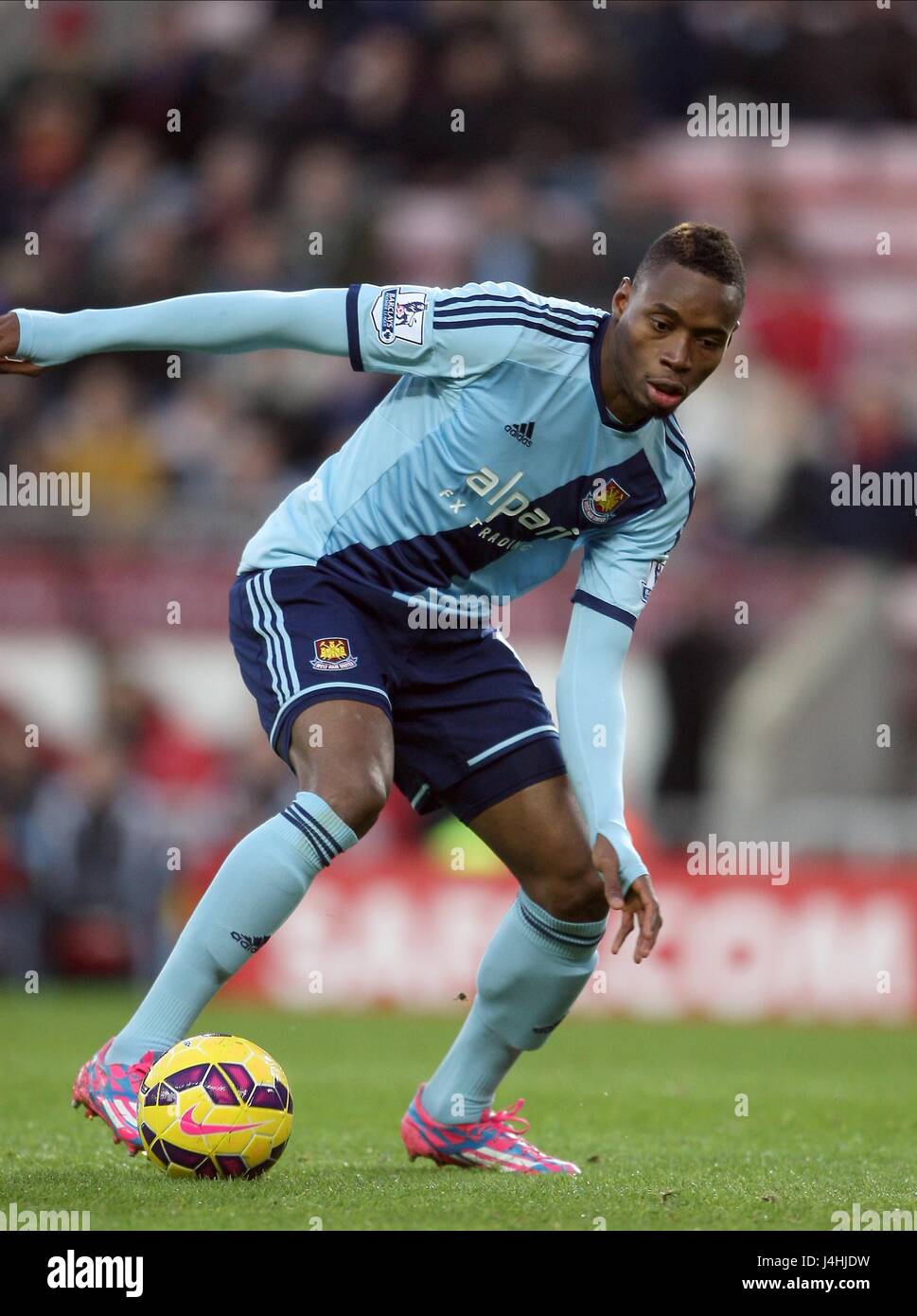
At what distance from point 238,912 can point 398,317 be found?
1.44 meters

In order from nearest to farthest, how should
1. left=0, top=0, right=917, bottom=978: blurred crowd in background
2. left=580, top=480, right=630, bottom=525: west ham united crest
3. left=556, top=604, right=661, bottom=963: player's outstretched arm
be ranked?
left=556, top=604, right=661, bottom=963: player's outstretched arm → left=580, top=480, right=630, bottom=525: west ham united crest → left=0, top=0, right=917, bottom=978: blurred crowd in background

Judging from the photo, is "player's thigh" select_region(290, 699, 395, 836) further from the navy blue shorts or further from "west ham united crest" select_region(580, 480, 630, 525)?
"west ham united crest" select_region(580, 480, 630, 525)

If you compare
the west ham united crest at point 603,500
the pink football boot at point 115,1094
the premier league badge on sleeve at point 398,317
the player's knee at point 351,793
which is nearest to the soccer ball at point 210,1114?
the pink football boot at point 115,1094

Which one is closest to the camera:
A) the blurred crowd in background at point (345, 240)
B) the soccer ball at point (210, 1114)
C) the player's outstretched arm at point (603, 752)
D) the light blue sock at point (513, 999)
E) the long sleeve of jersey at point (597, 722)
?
the soccer ball at point (210, 1114)

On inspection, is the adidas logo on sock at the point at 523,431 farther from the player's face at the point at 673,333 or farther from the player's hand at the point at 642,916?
the player's hand at the point at 642,916

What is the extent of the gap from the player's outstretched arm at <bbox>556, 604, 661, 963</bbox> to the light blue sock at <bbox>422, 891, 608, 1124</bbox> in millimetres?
326

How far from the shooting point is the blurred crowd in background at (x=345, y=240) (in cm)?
1219

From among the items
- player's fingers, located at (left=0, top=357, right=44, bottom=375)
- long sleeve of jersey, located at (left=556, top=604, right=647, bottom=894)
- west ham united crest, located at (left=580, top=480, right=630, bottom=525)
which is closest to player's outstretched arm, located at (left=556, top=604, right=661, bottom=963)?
long sleeve of jersey, located at (left=556, top=604, right=647, bottom=894)

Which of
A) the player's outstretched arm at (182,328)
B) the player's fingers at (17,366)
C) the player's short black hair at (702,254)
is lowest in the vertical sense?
the player's fingers at (17,366)

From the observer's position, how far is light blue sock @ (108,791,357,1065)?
14.8ft

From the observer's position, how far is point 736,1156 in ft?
16.9

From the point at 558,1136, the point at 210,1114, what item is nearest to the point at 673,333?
the point at 210,1114

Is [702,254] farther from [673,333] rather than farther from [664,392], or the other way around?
[664,392]
